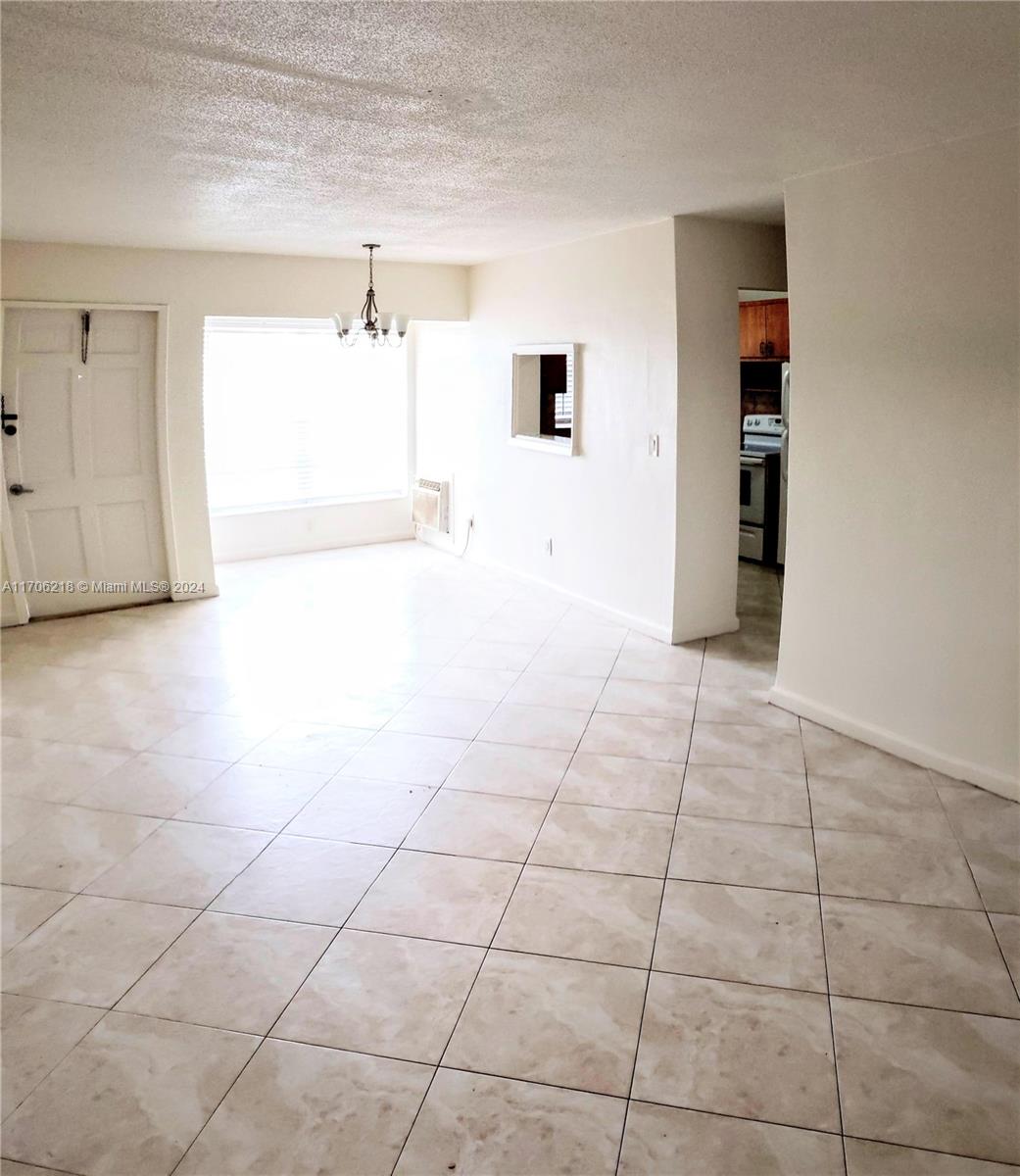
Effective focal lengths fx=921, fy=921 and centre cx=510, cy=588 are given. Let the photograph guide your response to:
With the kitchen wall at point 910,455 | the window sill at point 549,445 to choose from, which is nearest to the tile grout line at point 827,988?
the kitchen wall at point 910,455

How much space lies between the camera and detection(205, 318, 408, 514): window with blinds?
24.7 feet

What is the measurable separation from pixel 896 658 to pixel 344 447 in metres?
5.57

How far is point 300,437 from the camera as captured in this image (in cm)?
802

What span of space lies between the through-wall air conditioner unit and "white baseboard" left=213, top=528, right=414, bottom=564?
29cm

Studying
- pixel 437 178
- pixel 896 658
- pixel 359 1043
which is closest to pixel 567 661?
pixel 896 658

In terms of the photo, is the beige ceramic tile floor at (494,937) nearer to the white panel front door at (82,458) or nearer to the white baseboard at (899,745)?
the white baseboard at (899,745)

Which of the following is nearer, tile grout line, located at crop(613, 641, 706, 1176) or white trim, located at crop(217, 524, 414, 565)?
tile grout line, located at crop(613, 641, 706, 1176)

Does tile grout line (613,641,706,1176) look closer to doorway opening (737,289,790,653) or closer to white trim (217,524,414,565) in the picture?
doorway opening (737,289,790,653)

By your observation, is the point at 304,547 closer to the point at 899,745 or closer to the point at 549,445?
the point at 549,445

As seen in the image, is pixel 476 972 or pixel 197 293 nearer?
pixel 476 972

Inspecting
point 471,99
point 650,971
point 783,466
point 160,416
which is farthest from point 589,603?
point 471,99

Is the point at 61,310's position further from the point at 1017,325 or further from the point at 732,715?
the point at 1017,325

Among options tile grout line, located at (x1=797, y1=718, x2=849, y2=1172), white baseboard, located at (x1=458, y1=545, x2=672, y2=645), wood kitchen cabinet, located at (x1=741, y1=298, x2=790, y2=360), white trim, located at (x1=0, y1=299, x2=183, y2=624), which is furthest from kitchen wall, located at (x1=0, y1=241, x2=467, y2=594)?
tile grout line, located at (x1=797, y1=718, x2=849, y2=1172)

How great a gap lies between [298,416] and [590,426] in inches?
121
